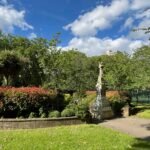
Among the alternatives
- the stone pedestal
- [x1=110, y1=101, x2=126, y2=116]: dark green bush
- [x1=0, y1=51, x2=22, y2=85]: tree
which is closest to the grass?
the stone pedestal

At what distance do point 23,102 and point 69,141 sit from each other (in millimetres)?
5449

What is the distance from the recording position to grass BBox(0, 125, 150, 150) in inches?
387

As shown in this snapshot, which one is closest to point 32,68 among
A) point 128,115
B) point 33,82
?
point 33,82

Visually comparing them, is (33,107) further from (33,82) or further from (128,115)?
(33,82)

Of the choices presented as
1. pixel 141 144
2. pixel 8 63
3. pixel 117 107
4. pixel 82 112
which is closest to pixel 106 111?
pixel 117 107

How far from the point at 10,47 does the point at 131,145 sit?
4649 centimetres

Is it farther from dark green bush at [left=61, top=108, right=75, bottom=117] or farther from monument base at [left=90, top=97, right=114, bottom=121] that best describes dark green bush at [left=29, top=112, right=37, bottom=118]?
monument base at [left=90, top=97, right=114, bottom=121]

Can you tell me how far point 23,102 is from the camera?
51.1ft

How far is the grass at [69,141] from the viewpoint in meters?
9.83

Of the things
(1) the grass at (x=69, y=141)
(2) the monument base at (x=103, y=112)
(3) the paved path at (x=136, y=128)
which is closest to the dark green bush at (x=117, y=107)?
(2) the monument base at (x=103, y=112)

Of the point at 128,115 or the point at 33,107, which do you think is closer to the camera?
the point at 33,107

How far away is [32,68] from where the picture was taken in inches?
1927

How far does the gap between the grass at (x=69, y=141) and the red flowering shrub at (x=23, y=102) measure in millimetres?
3379

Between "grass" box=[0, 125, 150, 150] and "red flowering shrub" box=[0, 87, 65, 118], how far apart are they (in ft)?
11.1
